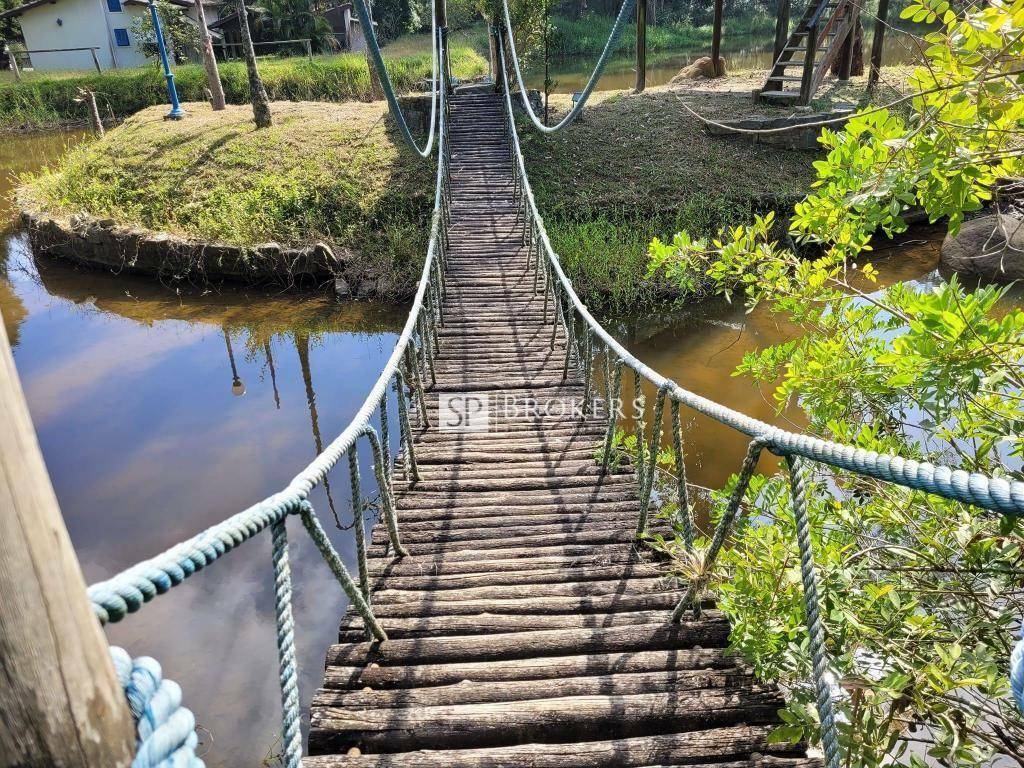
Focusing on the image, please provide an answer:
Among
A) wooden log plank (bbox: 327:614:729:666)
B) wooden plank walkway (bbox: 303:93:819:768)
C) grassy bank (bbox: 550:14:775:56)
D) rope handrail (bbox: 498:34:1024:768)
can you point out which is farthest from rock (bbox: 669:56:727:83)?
wooden log plank (bbox: 327:614:729:666)

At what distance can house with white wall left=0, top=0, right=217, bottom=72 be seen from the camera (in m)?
19.9

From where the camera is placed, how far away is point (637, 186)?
8.90 m

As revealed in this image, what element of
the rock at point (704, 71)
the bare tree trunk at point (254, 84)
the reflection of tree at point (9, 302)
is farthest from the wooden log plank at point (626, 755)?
the rock at point (704, 71)

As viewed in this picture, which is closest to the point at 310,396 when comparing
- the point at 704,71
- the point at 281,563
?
the point at 281,563

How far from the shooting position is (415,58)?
1673 centimetres

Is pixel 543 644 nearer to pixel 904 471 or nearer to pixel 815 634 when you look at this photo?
pixel 815 634

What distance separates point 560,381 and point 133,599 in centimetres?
376

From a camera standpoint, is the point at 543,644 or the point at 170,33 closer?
the point at 543,644

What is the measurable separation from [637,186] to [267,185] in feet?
17.0

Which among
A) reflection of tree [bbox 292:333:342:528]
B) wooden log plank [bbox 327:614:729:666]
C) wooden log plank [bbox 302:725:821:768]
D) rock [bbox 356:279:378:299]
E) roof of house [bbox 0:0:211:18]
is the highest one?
roof of house [bbox 0:0:211:18]

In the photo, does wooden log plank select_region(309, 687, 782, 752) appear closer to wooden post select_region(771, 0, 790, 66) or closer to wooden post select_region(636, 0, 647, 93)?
wooden post select_region(771, 0, 790, 66)

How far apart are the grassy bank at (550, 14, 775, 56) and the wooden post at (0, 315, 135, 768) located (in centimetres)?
2517

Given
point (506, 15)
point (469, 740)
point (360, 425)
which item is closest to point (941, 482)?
point (469, 740)

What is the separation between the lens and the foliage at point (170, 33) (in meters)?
15.4
